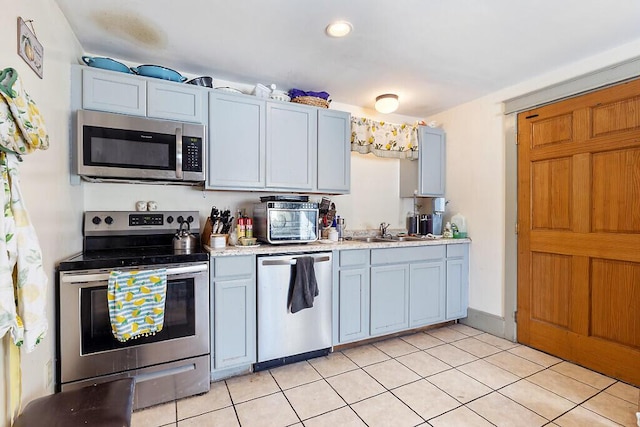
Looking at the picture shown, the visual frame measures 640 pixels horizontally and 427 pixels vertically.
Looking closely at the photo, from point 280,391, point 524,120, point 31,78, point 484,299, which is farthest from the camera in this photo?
point 484,299

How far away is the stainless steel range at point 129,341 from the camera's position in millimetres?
1748

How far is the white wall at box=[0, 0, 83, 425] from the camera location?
1.33 metres

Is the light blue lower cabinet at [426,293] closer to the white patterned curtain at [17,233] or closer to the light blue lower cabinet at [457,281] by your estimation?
the light blue lower cabinet at [457,281]

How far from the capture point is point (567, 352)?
8.30 ft

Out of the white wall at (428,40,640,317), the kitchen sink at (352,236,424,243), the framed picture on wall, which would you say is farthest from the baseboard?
the framed picture on wall

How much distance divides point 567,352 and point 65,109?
405 centimetres

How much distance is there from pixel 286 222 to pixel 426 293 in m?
1.57

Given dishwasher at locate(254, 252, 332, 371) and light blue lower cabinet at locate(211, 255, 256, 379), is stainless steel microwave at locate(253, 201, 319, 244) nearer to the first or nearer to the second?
dishwasher at locate(254, 252, 332, 371)

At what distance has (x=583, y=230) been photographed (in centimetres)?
243

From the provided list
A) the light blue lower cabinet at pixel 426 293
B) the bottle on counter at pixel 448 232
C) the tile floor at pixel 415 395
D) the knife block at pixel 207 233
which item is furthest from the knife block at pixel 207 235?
the bottle on counter at pixel 448 232

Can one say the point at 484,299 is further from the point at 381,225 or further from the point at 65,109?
the point at 65,109

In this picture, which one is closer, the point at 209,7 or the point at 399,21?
the point at 209,7

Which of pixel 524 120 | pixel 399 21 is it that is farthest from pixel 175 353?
pixel 524 120

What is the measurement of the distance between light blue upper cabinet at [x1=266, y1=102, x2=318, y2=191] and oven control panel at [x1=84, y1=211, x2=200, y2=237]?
741mm
